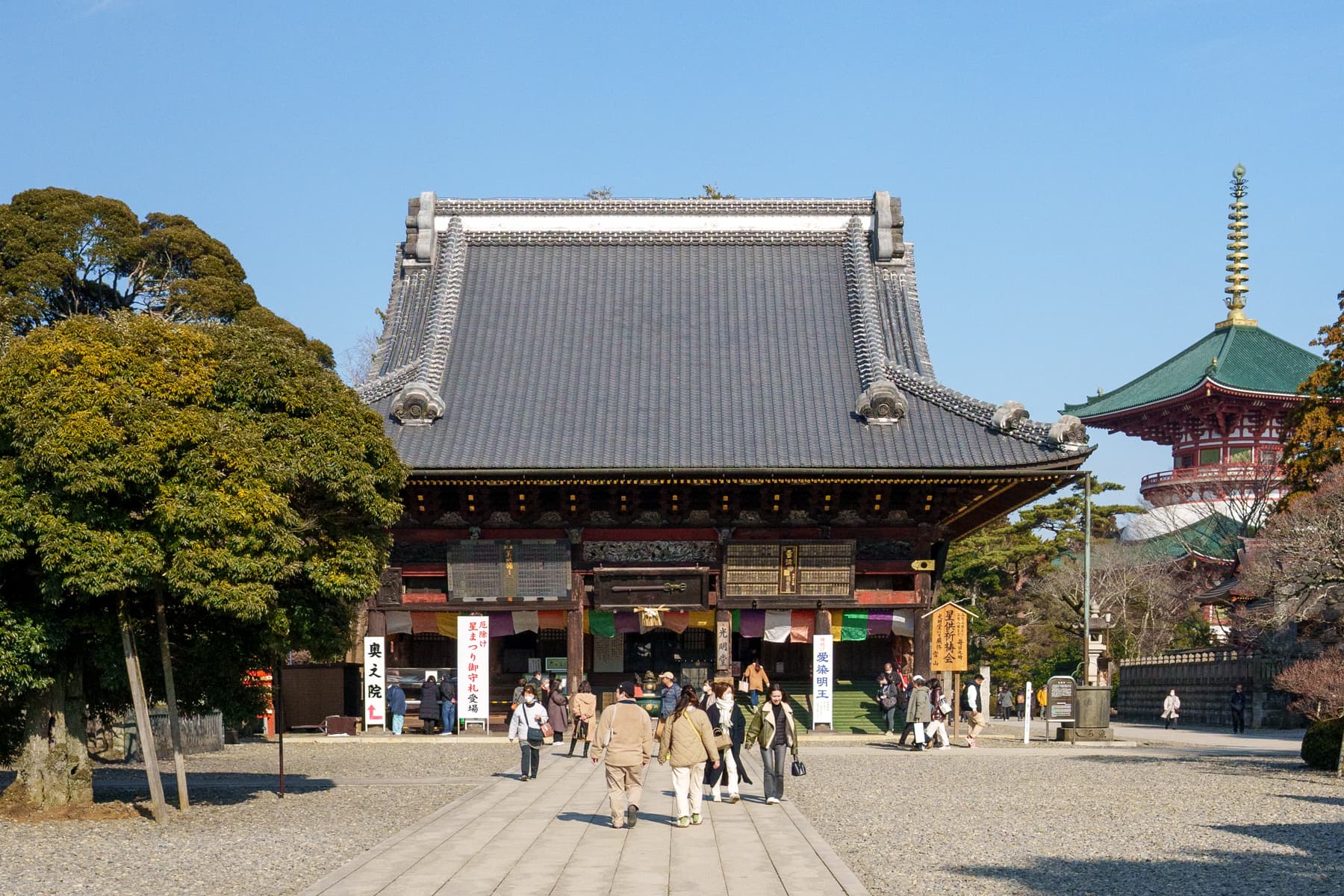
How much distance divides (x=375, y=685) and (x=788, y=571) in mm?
9684

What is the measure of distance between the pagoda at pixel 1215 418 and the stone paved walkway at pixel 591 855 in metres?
47.4

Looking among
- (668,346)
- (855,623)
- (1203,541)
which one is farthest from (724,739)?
(1203,541)

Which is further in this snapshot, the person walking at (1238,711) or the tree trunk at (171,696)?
the person walking at (1238,711)

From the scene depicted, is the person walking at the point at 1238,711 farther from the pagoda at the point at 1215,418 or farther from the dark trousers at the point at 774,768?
the dark trousers at the point at 774,768

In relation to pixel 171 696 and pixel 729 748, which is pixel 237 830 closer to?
pixel 171 696

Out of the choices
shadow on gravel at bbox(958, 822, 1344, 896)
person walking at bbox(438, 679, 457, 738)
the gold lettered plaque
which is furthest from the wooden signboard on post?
shadow on gravel at bbox(958, 822, 1344, 896)

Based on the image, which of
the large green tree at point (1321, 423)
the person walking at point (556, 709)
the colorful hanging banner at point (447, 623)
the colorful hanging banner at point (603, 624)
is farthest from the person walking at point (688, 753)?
the large green tree at point (1321, 423)

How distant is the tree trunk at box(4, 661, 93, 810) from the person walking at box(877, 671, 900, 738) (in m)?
19.4

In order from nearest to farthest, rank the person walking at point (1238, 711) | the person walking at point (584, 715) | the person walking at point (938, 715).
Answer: the person walking at point (584, 715) < the person walking at point (938, 715) < the person walking at point (1238, 711)

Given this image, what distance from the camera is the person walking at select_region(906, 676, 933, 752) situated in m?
29.8

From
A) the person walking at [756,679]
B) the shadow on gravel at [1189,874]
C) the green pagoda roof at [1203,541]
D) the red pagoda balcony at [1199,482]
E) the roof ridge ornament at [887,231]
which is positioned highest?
the roof ridge ornament at [887,231]

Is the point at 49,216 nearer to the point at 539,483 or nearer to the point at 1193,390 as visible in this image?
the point at 539,483

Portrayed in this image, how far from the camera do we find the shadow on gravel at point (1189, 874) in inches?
516

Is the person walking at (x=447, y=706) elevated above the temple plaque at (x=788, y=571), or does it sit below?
below
